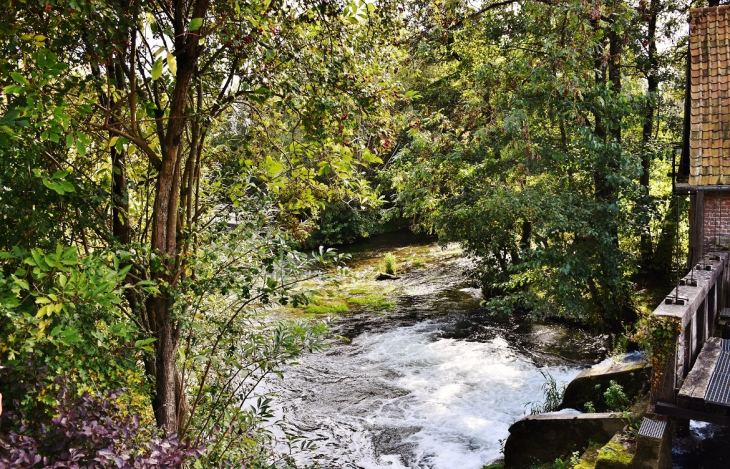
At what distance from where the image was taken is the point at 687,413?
4.68 m

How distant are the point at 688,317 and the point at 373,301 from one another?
12.2 m

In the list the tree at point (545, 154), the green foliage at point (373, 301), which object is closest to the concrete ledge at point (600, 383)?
the tree at point (545, 154)

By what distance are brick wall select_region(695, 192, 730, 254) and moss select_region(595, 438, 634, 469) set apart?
4.93m

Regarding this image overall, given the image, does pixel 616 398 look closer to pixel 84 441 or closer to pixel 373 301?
pixel 84 441

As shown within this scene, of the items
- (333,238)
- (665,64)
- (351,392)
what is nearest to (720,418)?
(351,392)

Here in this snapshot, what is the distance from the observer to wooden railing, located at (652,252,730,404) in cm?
482

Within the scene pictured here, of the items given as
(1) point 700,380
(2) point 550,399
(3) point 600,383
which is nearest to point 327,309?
(2) point 550,399

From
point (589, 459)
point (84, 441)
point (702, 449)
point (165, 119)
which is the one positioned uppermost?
point (165, 119)

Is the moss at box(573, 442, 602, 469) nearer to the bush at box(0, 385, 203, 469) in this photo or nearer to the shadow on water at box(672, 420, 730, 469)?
the shadow on water at box(672, 420, 730, 469)

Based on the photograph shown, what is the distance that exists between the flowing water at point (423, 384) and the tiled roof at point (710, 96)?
193 inches

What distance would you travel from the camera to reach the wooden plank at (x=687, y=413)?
4629 mm

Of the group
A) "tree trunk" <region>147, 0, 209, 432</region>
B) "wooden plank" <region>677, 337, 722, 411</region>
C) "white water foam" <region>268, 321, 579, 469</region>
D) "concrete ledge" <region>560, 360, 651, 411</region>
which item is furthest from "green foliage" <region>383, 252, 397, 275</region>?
"tree trunk" <region>147, 0, 209, 432</region>

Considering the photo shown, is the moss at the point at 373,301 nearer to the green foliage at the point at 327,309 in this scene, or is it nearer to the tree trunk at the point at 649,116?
the green foliage at the point at 327,309

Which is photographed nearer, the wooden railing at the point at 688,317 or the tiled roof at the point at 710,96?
the wooden railing at the point at 688,317
